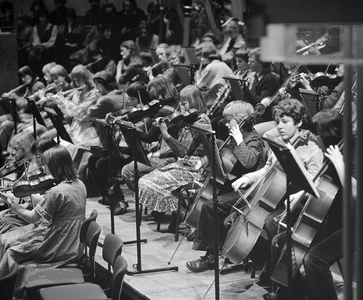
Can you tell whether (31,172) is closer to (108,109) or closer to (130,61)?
(108,109)

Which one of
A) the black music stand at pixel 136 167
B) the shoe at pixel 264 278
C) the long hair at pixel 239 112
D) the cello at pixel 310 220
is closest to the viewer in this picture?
the cello at pixel 310 220

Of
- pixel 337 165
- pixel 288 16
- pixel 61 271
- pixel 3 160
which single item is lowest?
pixel 3 160

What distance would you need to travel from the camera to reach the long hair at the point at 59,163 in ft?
13.8

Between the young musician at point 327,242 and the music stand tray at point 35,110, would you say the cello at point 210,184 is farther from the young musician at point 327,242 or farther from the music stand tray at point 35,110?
the music stand tray at point 35,110

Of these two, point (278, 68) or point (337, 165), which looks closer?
point (337, 165)

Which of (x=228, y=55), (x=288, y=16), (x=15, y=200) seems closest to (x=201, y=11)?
(x=228, y=55)

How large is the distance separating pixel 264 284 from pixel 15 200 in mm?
1993

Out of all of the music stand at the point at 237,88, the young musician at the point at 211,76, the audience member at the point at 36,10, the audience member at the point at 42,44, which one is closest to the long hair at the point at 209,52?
the young musician at the point at 211,76

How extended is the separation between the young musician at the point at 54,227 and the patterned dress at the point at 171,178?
41.7 inches

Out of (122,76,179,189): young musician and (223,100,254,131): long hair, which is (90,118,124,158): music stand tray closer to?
(122,76,179,189): young musician

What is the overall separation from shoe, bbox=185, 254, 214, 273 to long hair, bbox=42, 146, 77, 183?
1.07 metres

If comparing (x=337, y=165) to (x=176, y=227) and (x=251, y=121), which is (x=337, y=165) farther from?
(x=176, y=227)

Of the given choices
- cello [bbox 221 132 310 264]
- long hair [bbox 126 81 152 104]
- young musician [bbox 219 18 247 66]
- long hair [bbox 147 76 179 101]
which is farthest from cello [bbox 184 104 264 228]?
young musician [bbox 219 18 247 66]

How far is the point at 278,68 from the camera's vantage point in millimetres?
6609
